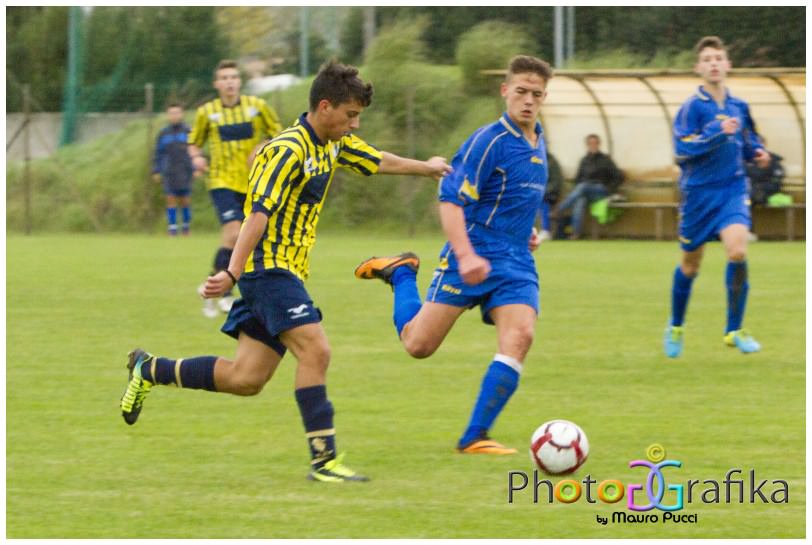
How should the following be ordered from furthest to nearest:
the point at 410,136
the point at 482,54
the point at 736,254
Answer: the point at 482,54
the point at 410,136
the point at 736,254

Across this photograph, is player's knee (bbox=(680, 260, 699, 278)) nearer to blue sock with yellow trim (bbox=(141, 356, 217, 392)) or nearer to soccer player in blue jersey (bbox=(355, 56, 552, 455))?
soccer player in blue jersey (bbox=(355, 56, 552, 455))

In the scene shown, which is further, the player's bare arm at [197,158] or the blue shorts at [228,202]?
the player's bare arm at [197,158]

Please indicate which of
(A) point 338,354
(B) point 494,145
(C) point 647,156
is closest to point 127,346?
(A) point 338,354

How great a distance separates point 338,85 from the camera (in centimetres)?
614

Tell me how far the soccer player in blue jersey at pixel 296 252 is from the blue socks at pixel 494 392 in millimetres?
728

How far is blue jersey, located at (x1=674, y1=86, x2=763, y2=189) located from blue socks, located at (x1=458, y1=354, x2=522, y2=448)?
3.39 m

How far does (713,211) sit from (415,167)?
3.46m

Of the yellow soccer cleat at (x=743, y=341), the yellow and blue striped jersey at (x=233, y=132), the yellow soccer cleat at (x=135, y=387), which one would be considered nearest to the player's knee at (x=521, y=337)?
the yellow soccer cleat at (x=135, y=387)

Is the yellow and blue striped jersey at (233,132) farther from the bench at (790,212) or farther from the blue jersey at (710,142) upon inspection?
the bench at (790,212)

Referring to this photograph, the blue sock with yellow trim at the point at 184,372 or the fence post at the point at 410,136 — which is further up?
the fence post at the point at 410,136

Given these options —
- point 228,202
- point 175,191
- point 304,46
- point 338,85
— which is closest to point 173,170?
point 175,191

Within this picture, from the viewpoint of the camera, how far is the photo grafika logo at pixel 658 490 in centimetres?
571

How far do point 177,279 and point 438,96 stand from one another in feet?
38.1

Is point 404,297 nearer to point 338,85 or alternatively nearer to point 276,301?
point 276,301
